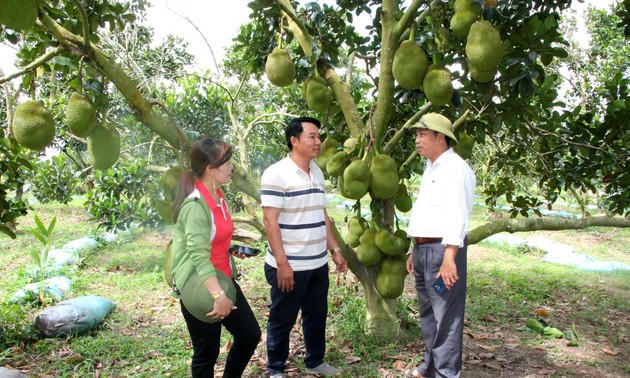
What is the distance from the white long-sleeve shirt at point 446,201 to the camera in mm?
2016

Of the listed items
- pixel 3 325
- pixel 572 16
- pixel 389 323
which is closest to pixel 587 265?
pixel 389 323

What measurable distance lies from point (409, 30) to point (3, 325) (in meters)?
2.88

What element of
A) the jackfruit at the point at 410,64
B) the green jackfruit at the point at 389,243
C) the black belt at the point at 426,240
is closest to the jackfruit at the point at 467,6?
the jackfruit at the point at 410,64

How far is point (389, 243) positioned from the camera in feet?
8.57

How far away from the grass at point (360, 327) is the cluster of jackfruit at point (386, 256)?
0.38 metres

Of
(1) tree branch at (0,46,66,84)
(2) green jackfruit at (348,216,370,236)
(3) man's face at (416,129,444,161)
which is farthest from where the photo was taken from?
(2) green jackfruit at (348,216,370,236)

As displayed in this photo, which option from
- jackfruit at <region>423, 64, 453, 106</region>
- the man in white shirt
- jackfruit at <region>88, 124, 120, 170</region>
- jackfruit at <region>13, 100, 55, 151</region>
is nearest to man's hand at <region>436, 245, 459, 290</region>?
the man in white shirt

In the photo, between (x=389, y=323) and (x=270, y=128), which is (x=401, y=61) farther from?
(x=270, y=128)

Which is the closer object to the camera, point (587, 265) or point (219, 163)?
point (219, 163)

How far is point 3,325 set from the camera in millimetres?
2885

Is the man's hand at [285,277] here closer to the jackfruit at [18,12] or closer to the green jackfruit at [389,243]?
the green jackfruit at [389,243]

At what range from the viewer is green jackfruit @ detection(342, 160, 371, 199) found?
244 cm

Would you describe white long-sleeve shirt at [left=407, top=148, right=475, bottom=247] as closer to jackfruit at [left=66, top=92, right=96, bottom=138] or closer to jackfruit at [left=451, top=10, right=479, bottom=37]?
jackfruit at [left=451, top=10, right=479, bottom=37]

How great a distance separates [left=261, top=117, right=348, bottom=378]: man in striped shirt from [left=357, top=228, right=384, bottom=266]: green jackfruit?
1.10 feet
